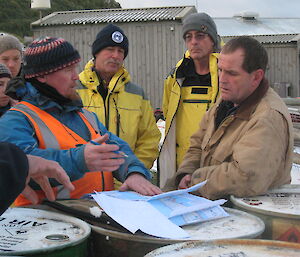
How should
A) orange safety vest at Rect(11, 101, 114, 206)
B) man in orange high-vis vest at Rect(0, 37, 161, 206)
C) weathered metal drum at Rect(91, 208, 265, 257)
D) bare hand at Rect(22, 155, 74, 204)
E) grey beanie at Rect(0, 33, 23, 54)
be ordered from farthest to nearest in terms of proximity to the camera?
grey beanie at Rect(0, 33, 23, 54), orange safety vest at Rect(11, 101, 114, 206), man in orange high-vis vest at Rect(0, 37, 161, 206), weathered metal drum at Rect(91, 208, 265, 257), bare hand at Rect(22, 155, 74, 204)

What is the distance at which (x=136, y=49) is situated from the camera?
1482 centimetres

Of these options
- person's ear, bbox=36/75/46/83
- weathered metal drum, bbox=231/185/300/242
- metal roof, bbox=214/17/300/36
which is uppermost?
metal roof, bbox=214/17/300/36

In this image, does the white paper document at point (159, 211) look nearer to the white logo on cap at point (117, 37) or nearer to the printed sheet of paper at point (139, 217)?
the printed sheet of paper at point (139, 217)

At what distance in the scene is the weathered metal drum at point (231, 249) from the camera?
1.52 metres

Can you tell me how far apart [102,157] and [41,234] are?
0.43m

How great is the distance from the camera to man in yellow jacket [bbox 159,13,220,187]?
13.2 ft

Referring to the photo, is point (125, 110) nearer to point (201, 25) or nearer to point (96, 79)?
point (96, 79)

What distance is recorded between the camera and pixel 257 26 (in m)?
24.7

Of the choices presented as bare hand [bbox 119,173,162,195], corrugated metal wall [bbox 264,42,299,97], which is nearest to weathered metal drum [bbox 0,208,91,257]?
bare hand [bbox 119,173,162,195]


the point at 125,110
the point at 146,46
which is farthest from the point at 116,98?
the point at 146,46

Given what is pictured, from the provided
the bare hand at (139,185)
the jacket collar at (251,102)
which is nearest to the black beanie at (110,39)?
the jacket collar at (251,102)

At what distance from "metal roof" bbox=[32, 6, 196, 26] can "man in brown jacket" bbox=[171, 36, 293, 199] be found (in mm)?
11414

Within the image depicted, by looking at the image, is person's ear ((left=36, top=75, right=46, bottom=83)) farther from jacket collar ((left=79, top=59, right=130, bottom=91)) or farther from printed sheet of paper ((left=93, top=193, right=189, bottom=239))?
jacket collar ((left=79, top=59, right=130, bottom=91))

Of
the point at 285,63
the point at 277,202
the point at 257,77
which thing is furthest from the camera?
the point at 285,63
